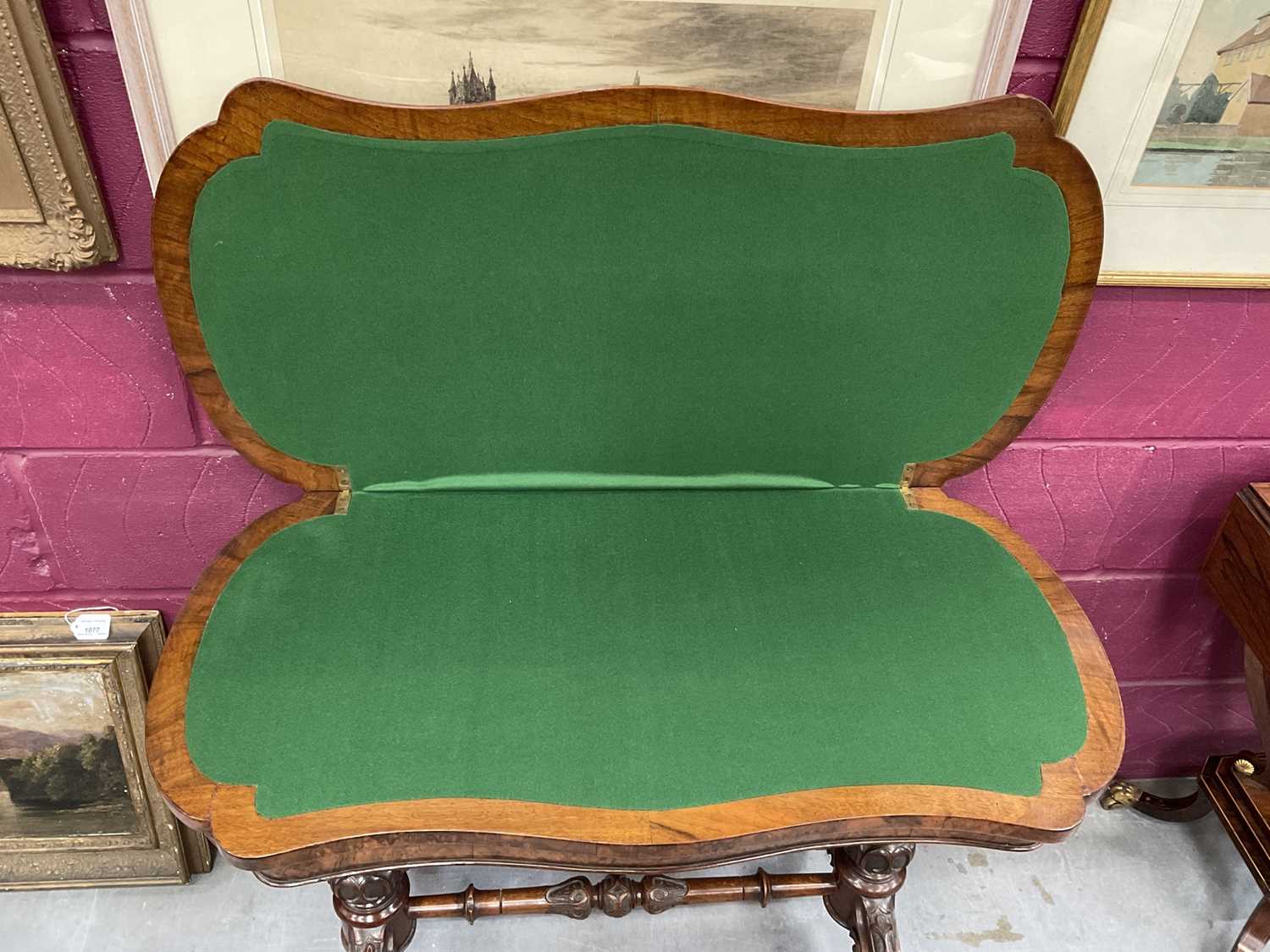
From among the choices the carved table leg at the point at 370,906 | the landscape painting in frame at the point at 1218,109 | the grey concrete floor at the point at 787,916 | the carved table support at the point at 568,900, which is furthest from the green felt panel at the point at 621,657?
the grey concrete floor at the point at 787,916

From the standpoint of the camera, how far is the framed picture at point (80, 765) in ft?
4.86

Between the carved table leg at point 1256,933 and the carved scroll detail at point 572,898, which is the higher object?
the carved scroll detail at point 572,898

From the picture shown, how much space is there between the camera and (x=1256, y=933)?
62.8 inches

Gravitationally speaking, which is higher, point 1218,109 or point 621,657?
point 1218,109

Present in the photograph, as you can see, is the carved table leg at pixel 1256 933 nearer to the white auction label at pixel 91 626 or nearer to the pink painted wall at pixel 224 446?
the pink painted wall at pixel 224 446

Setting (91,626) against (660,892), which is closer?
(660,892)

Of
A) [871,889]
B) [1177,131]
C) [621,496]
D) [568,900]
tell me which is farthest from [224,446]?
[1177,131]

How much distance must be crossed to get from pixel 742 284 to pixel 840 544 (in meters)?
0.37

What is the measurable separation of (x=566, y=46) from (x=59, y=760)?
56.5 inches

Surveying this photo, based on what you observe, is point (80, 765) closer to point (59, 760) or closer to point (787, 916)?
point (59, 760)

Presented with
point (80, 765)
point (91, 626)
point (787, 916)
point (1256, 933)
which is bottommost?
point (787, 916)

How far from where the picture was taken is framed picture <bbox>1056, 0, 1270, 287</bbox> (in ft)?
3.74

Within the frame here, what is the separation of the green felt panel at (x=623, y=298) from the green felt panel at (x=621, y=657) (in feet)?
0.36

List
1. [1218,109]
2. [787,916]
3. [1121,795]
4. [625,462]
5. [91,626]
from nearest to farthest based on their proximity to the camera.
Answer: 1. [1218,109]
2. [625,462]
3. [91,626]
4. [787,916]
5. [1121,795]
